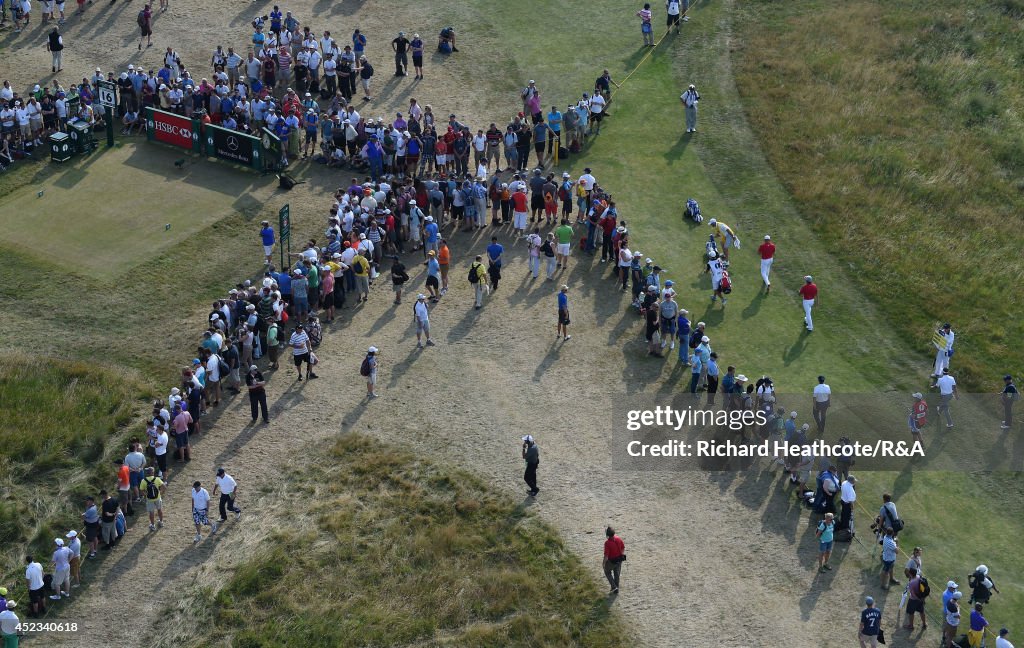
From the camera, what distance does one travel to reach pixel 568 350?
130 feet

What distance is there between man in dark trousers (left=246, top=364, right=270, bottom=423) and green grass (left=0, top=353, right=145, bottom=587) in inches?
135

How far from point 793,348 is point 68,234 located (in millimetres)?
23604

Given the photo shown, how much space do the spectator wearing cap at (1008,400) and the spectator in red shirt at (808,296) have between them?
5.91m

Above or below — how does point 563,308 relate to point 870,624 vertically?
above

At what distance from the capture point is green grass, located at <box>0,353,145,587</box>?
33344 millimetres

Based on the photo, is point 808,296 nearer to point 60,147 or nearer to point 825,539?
point 825,539

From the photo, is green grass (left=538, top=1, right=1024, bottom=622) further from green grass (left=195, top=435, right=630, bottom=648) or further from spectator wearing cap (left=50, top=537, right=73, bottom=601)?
spectator wearing cap (left=50, top=537, right=73, bottom=601)

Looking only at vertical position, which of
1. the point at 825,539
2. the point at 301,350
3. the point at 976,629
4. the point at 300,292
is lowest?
the point at 976,629

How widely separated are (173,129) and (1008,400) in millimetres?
29676

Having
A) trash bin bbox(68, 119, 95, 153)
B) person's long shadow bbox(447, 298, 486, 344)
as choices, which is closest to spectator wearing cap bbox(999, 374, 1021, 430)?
person's long shadow bbox(447, 298, 486, 344)

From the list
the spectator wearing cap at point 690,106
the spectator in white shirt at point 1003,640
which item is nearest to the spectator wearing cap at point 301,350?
the spectator in white shirt at point 1003,640

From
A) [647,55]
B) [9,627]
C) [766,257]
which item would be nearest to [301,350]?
[9,627]

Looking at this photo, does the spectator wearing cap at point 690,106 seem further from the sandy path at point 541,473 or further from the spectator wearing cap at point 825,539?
the spectator wearing cap at point 825,539

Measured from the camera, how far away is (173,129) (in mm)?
48500
